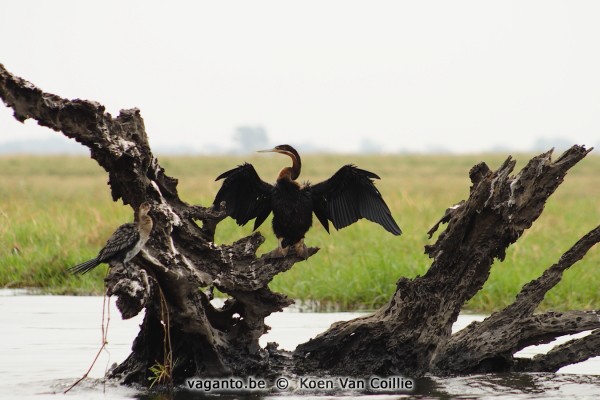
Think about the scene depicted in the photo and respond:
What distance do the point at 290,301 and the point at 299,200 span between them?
110cm

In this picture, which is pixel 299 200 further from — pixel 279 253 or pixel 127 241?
pixel 127 241

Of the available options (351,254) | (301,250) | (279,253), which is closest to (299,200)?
(301,250)

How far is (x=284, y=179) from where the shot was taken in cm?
698

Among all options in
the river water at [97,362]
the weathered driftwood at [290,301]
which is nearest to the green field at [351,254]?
the river water at [97,362]

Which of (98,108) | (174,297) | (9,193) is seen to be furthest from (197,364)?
(9,193)

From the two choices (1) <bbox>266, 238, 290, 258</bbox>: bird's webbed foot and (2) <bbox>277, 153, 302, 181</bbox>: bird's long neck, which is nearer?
(1) <bbox>266, 238, 290, 258</bbox>: bird's webbed foot

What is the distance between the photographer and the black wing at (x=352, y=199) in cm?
673

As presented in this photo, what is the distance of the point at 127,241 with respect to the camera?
4.92 meters

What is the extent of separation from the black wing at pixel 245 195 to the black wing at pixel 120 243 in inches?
64.2

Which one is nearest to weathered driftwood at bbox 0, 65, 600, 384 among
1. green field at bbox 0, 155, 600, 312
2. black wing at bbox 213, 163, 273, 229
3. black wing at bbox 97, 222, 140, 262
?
black wing at bbox 97, 222, 140, 262

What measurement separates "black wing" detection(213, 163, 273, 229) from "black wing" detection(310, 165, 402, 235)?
1.16 ft

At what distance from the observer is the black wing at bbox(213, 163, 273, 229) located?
666cm

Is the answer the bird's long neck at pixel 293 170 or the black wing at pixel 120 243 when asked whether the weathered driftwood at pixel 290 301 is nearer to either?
the black wing at pixel 120 243

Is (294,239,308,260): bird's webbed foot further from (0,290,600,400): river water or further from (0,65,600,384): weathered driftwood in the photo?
(0,290,600,400): river water
